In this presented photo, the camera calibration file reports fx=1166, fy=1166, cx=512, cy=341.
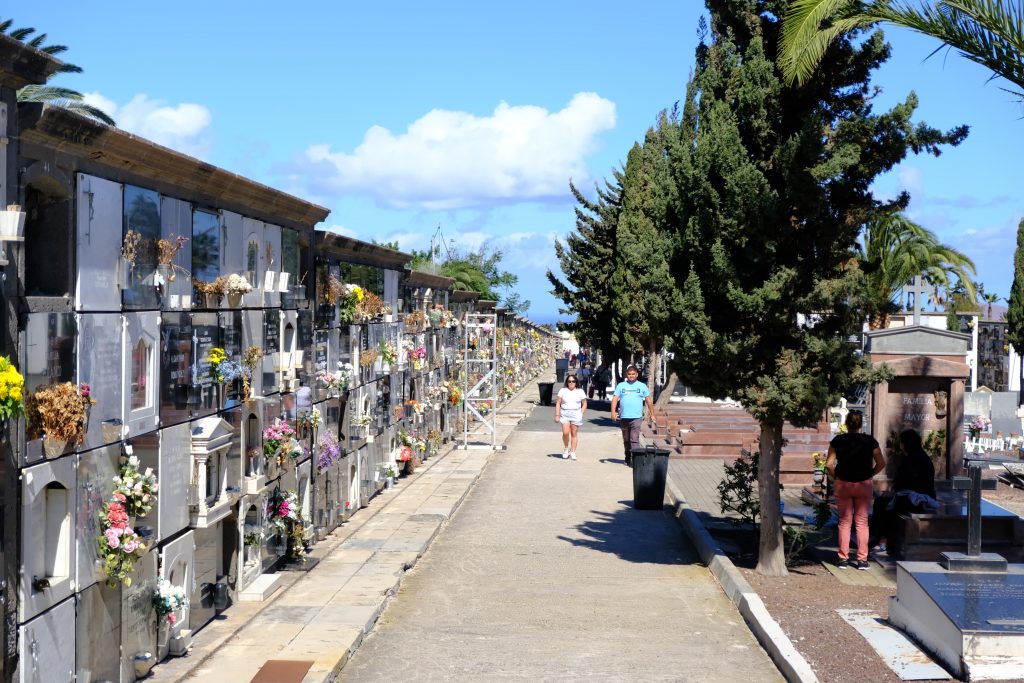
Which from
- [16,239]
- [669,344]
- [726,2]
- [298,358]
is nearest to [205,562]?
[298,358]

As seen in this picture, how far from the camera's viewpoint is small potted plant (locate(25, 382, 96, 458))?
23.1 feet

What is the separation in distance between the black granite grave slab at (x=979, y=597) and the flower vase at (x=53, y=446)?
6.47 meters

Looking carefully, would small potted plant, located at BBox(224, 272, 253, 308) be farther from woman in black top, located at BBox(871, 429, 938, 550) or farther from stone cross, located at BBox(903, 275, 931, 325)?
stone cross, located at BBox(903, 275, 931, 325)

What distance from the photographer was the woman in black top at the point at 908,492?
45.3ft

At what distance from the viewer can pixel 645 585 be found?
1289 centimetres

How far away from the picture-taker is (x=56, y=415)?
719 centimetres

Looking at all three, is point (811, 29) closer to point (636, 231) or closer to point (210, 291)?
point (210, 291)

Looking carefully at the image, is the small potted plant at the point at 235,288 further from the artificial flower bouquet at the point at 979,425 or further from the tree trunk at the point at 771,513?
the artificial flower bouquet at the point at 979,425

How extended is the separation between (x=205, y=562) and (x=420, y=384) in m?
13.7

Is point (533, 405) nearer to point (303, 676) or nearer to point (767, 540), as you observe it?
point (767, 540)

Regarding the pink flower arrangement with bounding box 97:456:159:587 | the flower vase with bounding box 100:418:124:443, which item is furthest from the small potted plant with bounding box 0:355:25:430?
the flower vase with bounding box 100:418:124:443

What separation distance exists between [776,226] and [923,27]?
2393mm

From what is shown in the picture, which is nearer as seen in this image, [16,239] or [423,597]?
[16,239]

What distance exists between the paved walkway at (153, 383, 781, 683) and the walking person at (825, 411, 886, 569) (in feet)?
5.32
